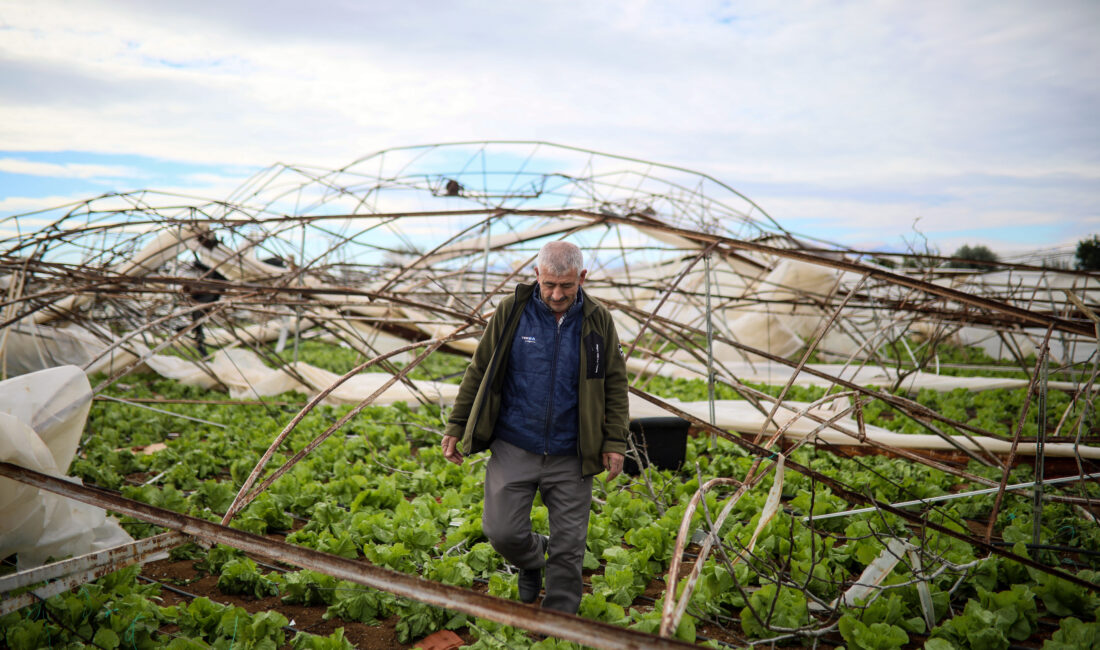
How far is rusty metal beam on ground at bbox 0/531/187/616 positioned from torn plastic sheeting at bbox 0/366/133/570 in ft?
1.81

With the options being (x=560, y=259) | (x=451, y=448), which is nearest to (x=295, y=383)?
(x=451, y=448)

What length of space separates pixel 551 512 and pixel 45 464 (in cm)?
219

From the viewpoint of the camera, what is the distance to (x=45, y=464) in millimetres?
2838

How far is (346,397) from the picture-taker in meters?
7.06

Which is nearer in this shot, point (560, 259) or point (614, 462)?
point (560, 259)

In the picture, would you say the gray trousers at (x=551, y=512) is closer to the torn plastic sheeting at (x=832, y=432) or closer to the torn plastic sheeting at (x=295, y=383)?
the torn plastic sheeting at (x=832, y=432)

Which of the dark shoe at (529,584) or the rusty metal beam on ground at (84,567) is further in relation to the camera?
the dark shoe at (529,584)

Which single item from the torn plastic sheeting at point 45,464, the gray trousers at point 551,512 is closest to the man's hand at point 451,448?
the gray trousers at point 551,512

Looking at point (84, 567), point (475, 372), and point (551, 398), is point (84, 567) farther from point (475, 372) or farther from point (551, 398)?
point (551, 398)

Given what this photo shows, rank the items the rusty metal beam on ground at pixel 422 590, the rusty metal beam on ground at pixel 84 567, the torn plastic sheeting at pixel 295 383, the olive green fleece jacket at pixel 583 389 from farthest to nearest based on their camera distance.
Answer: the torn plastic sheeting at pixel 295 383 < the olive green fleece jacket at pixel 583 389 < the rusty metal beam on ground at pixel 84 567 < the rusty metal beam on ground at pixel 422 590

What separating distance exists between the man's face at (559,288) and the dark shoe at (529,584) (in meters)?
1.13

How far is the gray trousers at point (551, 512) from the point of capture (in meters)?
2.55

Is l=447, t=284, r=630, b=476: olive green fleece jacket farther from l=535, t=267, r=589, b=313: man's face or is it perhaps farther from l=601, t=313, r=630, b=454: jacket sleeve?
l=535, t=267, r=589, b=313: man's face

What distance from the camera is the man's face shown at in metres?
2.44
